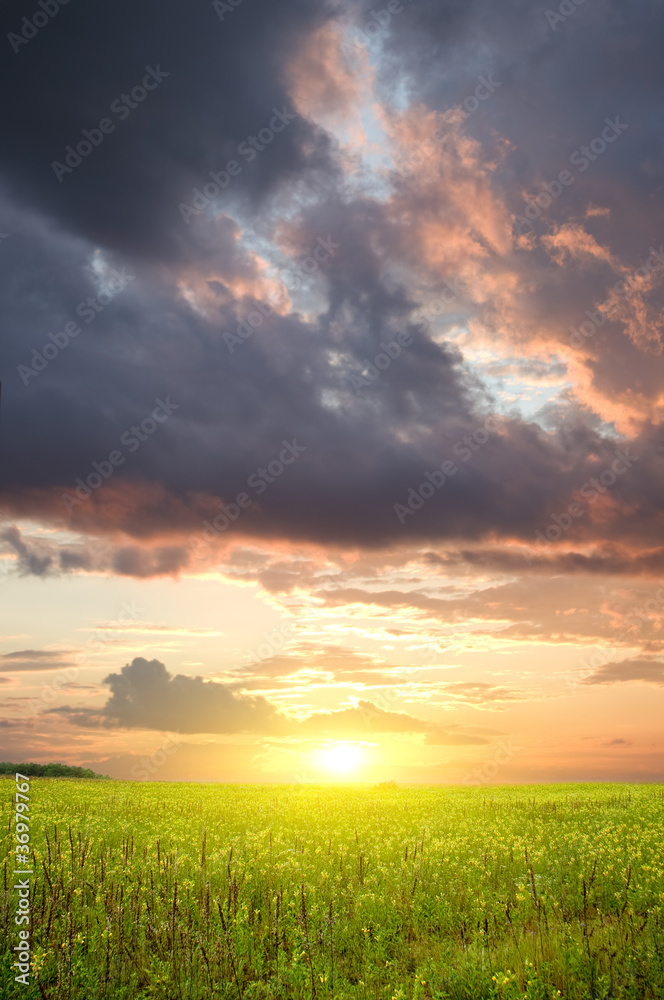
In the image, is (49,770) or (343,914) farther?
(49,770)

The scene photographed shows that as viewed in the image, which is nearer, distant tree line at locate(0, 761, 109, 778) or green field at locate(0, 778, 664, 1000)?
green field at locate(0, 778, 664, 1000)

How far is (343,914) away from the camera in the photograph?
36.3ft

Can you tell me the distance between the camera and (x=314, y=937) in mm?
10000

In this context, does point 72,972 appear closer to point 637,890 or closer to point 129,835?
point 129,835

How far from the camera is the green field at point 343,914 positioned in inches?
324

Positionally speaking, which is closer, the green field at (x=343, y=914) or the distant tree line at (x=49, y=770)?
the green field at (x=343, y=914)

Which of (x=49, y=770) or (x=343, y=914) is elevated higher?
(x=343, y=914)

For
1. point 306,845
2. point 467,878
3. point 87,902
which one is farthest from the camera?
point 306,845

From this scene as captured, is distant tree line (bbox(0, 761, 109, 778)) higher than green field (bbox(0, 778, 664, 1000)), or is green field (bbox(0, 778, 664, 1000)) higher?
green field (bbox(0, 778, 664, 1000))

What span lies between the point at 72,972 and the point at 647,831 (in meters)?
18.1

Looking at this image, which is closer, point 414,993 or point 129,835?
point 414,993

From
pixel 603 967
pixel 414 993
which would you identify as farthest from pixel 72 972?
pixel 603 967

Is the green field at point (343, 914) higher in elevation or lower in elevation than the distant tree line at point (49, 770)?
higher

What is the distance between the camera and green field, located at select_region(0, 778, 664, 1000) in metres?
8.22
